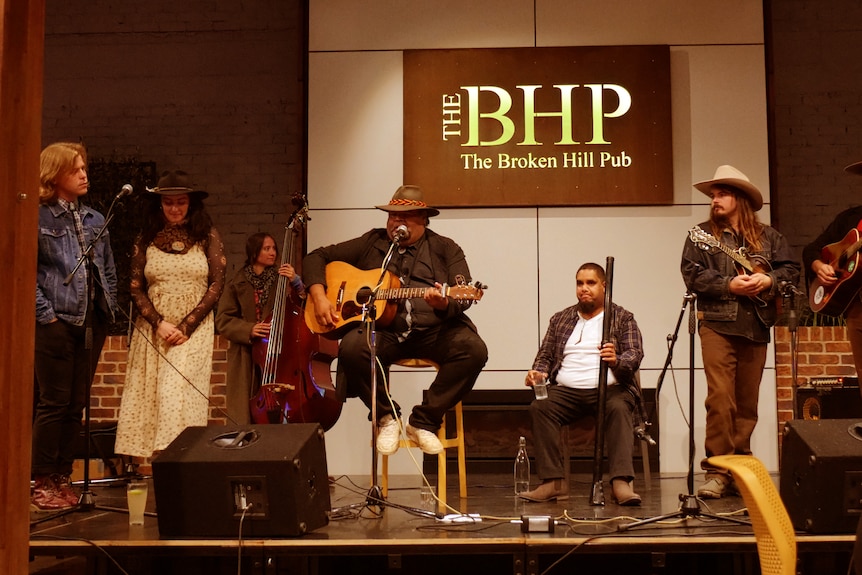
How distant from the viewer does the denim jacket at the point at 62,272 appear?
4.62m

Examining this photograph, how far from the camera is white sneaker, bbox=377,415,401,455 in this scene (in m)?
4.62

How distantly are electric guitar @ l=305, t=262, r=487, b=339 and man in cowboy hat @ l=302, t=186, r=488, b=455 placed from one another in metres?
0.02

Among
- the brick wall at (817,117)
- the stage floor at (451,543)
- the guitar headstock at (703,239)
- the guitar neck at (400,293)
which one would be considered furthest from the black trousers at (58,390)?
the brick wall at (817,117)

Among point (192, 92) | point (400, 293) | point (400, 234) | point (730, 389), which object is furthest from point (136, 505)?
point (192, 92)

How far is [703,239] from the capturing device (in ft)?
15.6

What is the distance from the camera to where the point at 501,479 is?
6000 millimetres

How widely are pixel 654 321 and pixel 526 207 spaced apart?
1261mm

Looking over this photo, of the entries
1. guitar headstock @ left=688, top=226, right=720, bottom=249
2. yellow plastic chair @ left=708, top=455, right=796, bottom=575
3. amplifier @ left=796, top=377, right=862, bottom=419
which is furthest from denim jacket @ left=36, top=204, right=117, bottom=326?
amplifier @ left=796, top=377, right=862, bottom=419

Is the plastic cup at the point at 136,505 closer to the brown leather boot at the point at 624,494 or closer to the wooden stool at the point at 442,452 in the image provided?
the wooden stool at the point at 442,452

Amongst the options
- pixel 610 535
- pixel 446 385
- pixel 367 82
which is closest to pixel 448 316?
pixel 446 385

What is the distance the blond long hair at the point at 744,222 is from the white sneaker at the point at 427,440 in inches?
73.4

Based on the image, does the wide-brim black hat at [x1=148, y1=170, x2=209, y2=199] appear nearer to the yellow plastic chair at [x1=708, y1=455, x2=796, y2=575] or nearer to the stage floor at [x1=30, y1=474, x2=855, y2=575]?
the stage floor at [x1=30, y1=474, x2=855, y2=575]

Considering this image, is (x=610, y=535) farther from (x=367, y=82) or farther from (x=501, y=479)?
(x=367, y=82)

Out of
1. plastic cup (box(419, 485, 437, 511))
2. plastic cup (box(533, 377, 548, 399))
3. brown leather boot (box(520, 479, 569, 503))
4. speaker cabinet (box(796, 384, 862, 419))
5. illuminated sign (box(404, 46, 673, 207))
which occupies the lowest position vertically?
plastic cup (box(419, 485, 437, 511))
